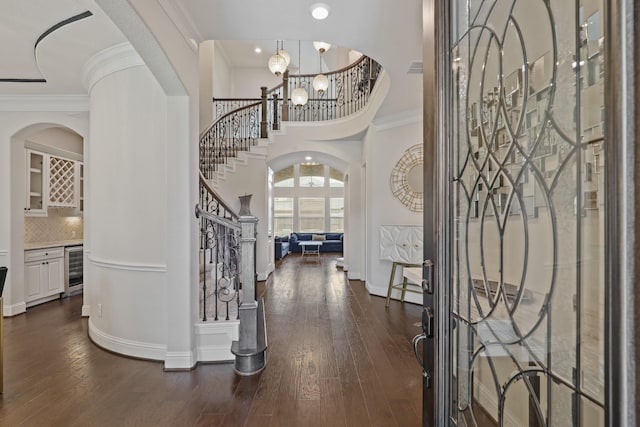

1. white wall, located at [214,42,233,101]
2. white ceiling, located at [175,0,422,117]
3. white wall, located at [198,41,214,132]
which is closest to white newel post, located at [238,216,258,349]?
white ceiling, located at [175,0,422,117]

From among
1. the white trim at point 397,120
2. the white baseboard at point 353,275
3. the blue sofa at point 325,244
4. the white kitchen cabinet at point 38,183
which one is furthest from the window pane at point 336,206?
the white kitchen cabinet at point 38,183

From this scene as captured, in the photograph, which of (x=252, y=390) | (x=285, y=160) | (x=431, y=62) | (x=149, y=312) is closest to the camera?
(x=431, y=62)

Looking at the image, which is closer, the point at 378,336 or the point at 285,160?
the point at 378,336

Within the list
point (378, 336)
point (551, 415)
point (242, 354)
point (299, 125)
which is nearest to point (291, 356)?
point (242, 354)

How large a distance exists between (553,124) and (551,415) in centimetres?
62

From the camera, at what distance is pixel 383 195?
561 cm

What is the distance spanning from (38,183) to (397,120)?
18.6ft

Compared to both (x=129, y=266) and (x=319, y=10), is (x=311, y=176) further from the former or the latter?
(x=319, y=10)

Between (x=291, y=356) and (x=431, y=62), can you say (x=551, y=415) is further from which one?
Result: (x=291, y=356)

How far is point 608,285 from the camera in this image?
1.75ft

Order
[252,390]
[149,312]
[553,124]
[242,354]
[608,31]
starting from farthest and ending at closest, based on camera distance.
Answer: [149,312] → [242,354] → [252,390] → [553,124] → [608,31]

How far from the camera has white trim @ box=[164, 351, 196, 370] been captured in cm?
288

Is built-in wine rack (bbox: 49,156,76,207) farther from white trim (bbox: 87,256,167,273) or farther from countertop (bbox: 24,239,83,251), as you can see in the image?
white trim (bbox: 87,256,167,273)

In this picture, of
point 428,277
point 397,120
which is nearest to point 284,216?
point 397,120
